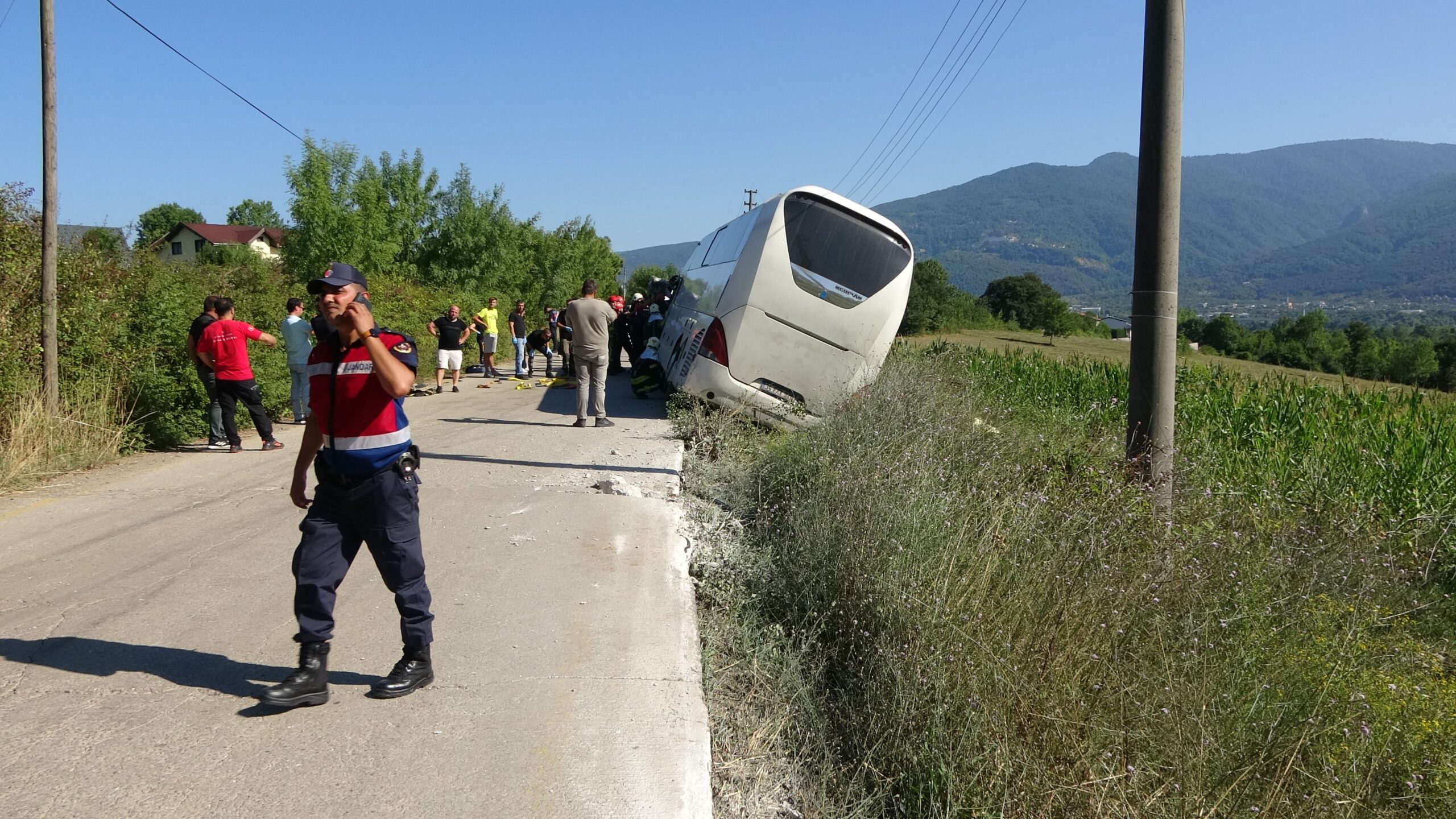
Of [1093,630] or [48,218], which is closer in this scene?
[1093,630]

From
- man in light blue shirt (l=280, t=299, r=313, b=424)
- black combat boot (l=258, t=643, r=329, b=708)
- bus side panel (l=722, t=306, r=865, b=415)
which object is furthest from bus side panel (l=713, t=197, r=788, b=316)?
black combat boot (l=258, t=643, r=329, b=708)

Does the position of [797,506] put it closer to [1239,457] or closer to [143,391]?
[1239,457]

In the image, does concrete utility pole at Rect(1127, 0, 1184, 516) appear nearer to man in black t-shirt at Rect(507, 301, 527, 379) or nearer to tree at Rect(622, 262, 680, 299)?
man in black t-shirt at Rect(507, 301, 527, 379)

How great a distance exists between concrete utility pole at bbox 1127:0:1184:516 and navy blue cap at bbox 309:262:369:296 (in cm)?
464

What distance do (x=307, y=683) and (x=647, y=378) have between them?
13.1 m

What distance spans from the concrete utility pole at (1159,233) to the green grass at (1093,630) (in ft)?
1.13

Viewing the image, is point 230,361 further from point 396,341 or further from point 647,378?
point 647,378

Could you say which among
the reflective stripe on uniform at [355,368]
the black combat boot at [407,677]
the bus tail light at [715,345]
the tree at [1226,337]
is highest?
the tree at [1226,337]

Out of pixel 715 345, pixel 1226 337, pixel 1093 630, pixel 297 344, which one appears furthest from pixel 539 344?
pixel 1226 337

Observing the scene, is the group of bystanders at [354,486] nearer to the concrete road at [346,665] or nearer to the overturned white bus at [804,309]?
the concrete road at [346,665]

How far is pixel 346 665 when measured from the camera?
4324mm

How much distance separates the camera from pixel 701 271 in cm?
1459

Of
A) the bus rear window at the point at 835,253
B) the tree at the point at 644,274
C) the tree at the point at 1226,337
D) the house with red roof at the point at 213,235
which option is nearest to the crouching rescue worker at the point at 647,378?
the bus rear window at the point at 835,253

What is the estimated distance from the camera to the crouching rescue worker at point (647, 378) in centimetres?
1672
